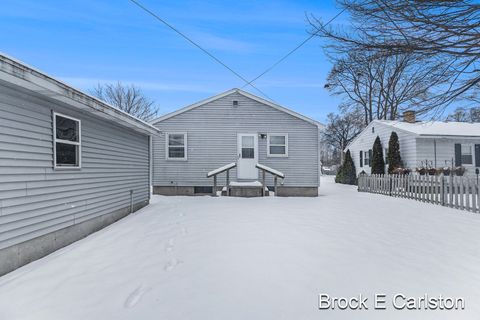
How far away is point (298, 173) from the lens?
1352 cm

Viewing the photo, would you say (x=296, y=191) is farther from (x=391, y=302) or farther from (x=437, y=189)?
(x=391, y=302)

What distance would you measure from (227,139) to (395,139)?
10.1 metres

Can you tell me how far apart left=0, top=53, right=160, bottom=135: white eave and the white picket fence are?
986 cm

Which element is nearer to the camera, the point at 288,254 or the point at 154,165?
the point at 288,254

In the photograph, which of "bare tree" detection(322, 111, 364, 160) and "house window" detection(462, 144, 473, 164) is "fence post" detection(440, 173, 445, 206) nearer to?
"house window" detection(462, 144, 473, 164)

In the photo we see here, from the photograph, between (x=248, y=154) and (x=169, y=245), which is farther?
(x=248, y=154)

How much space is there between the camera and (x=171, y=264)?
432cm

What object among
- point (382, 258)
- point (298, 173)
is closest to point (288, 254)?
point (382, 258)

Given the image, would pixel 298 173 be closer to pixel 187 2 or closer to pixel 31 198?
pixel 187 2

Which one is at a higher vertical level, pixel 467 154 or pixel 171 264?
pixel 467 154

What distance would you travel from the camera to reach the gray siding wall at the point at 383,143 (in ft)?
55.1

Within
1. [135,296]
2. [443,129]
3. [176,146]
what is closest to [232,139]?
[176,146]

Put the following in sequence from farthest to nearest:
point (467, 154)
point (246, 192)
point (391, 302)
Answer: point (467, 154) < point (246, 192) < point (391, 302)

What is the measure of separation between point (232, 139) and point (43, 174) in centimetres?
898
